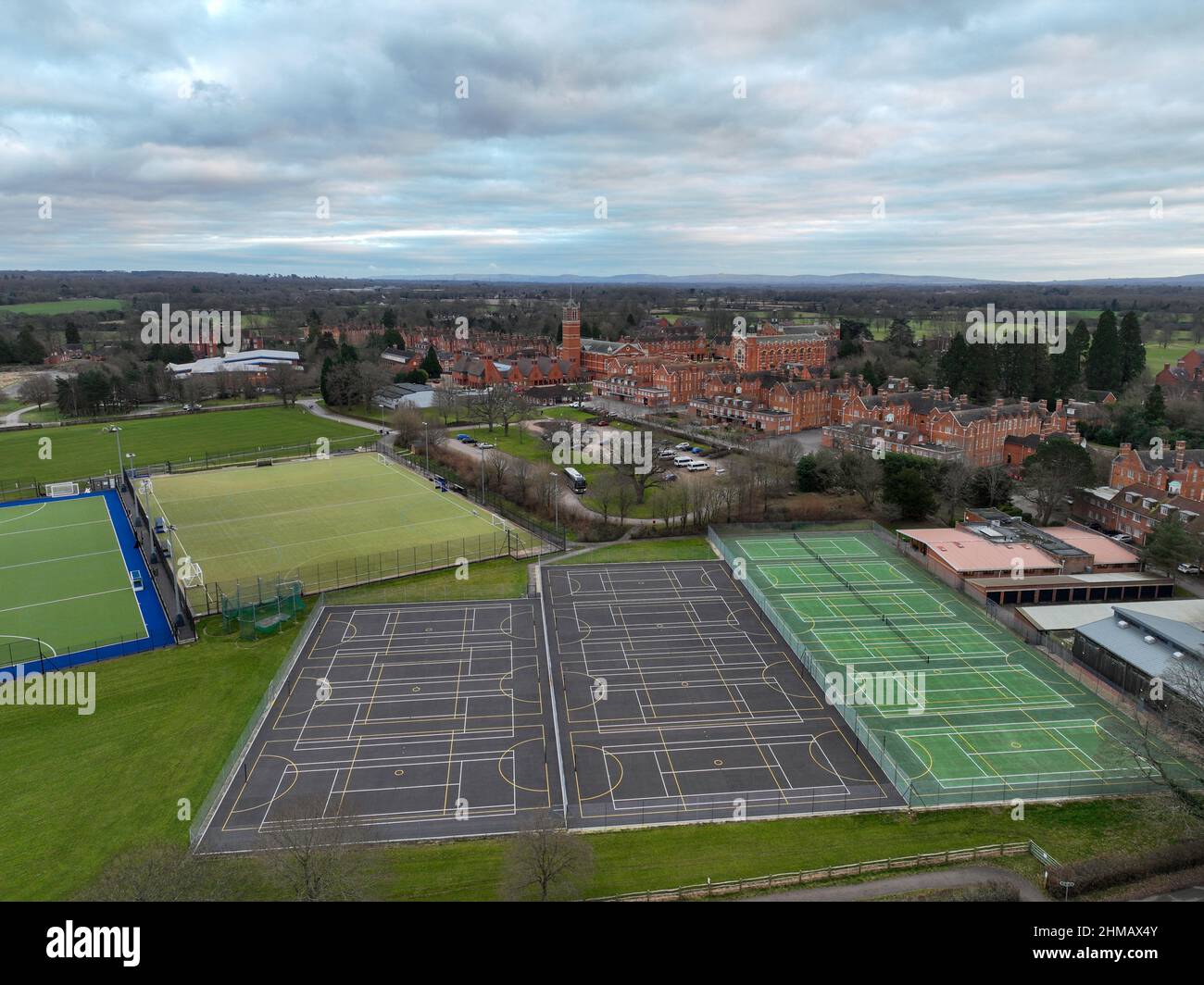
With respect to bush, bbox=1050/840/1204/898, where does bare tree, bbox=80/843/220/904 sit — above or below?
above

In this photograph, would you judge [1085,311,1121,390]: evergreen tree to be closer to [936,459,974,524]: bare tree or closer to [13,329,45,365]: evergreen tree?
[936,459,974,524]: bare tree

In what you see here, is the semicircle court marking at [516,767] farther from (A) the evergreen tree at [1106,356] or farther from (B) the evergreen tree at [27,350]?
(B) the evergreen tree at [27,350]

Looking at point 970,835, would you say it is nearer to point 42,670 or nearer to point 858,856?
point 858,856

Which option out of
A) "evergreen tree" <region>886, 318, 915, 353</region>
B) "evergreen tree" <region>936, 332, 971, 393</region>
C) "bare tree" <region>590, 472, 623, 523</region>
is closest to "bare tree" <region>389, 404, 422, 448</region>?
"bare tree" <region>590, 472, 623, 523</region>

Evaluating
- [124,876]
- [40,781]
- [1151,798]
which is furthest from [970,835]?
[40,781]

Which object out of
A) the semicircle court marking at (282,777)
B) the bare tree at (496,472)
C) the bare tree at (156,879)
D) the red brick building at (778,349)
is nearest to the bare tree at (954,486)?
the bare tree at (496,472)
